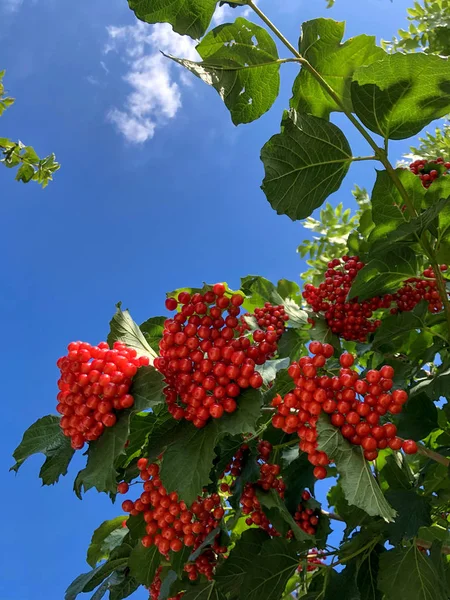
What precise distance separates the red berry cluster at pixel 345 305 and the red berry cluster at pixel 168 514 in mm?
1170

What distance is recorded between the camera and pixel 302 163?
7.79 feet

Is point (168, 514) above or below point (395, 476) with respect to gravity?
above

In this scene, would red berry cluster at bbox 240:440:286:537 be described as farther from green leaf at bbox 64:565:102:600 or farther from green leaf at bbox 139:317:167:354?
green leaf at bbox 64:565:102:600

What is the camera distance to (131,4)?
8.06 ft

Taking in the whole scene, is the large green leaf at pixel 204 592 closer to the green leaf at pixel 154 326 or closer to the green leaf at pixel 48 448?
the green leaf at pixel 48 448

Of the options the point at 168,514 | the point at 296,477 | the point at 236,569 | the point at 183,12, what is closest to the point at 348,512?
the point at 296,477

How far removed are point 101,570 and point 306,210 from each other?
2317 millimetres

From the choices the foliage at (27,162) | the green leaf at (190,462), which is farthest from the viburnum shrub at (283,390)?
→ the foliage at (27,162)

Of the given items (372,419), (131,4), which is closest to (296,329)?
(372,419)

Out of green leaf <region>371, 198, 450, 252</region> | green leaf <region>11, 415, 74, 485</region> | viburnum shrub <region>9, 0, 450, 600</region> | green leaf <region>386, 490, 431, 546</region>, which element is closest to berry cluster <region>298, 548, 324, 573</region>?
viburnum shrub <region>9, 0, 450, 600</region>

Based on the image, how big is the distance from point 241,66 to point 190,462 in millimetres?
1686

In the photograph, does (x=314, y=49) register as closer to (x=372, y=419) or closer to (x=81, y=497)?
(x=372, y=419)

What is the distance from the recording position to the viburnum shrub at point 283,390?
6.05ft

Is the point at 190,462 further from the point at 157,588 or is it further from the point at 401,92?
the point at 401,92
